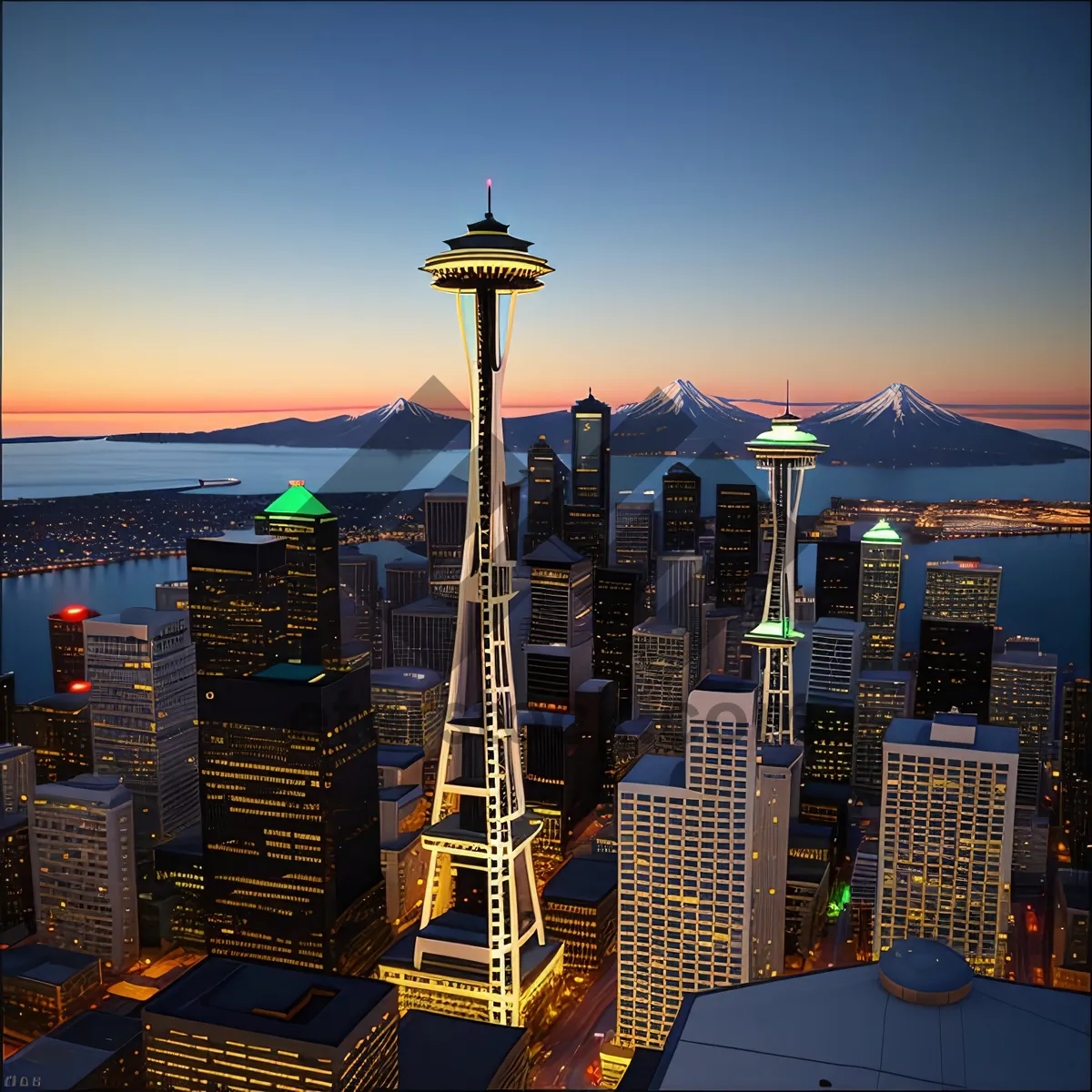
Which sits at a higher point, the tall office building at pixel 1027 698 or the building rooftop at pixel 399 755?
the tall office building at pixel 1027 698

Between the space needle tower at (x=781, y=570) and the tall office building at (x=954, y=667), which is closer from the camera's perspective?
the space needle tower at (x=781, y=570)

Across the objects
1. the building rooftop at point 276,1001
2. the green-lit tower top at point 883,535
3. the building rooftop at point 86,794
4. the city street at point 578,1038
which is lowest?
the city street at point 578,1038

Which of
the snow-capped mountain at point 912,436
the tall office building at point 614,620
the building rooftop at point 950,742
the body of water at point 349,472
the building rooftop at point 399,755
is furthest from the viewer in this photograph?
the tall office building at point 614,620

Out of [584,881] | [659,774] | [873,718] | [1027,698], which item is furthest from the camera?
[873,718]

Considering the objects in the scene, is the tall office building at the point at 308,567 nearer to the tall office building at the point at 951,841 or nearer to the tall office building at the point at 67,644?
the tall office building at the point at 67,644

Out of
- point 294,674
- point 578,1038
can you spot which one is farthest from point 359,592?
point 578,1038

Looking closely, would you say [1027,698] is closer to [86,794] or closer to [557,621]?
[557,621]

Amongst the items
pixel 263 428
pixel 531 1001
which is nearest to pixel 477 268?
pixel 263 428

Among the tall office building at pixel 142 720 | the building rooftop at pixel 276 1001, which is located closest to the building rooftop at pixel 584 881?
the building rooftop at pixel 276 1001
